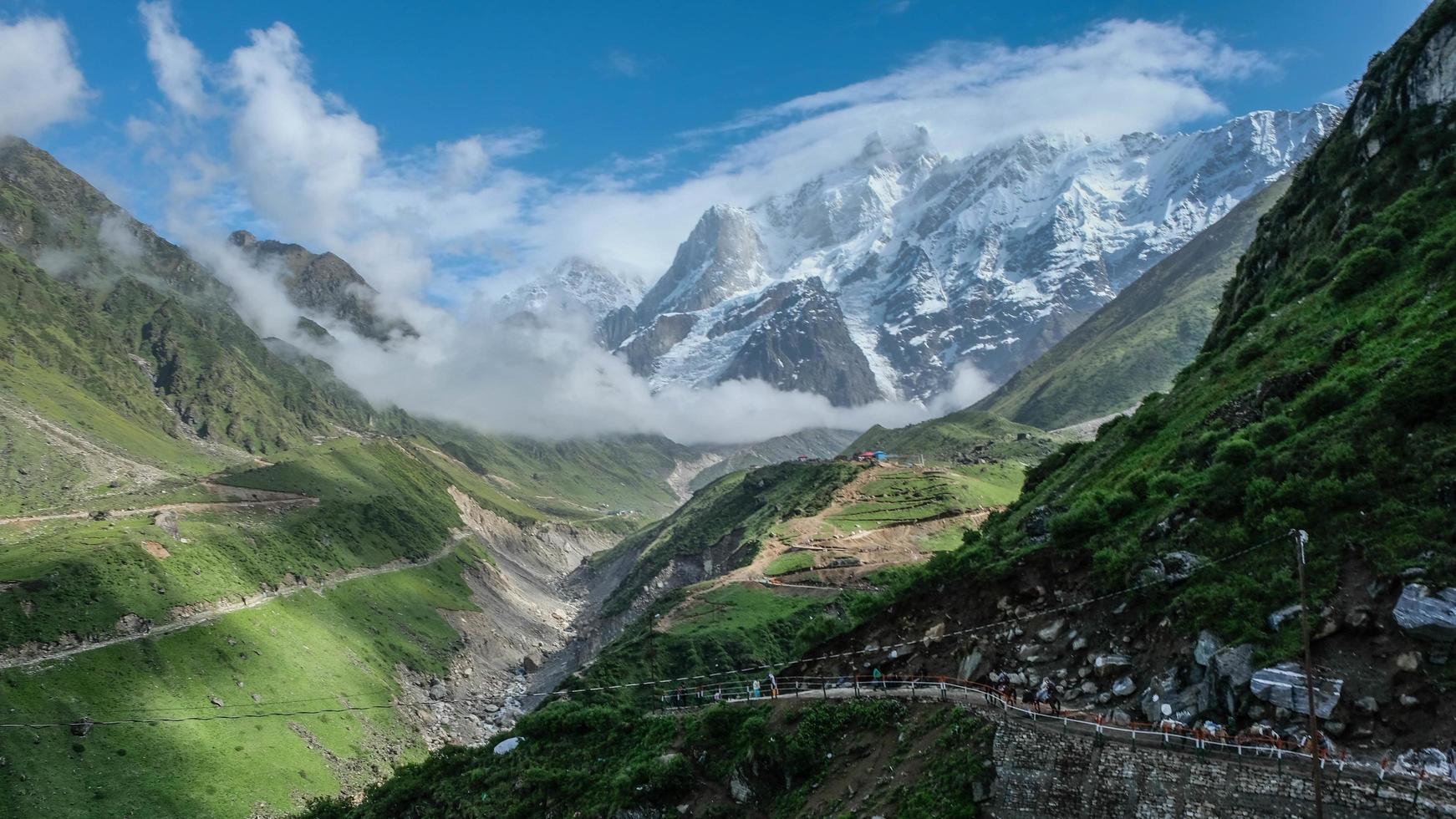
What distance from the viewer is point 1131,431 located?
204ft

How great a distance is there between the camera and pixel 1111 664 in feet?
110

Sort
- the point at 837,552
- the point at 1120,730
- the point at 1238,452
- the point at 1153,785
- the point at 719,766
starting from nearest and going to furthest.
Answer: the point at 1153,785 → the point at 1120,730 → the point at 1238,452 → the point at 719,766 → the point at 837,552

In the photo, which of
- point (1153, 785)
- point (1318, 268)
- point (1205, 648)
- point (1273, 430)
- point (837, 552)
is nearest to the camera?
point (1153, 785)

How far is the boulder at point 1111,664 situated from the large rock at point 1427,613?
925 centimetres

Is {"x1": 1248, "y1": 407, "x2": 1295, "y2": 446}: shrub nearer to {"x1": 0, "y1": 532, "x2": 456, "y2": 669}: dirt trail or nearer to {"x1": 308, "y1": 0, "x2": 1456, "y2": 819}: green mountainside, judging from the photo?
{"x1": 308, "y1": 0, "x2": 1456, "y2": 819}: green mountainside

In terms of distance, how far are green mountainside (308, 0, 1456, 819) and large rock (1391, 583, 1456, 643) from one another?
0.30 metres

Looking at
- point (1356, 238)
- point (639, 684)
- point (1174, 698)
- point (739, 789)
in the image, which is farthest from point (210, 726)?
point (1356, 238)

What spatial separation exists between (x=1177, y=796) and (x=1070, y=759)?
3.73m

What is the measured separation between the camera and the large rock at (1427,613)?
24672mm

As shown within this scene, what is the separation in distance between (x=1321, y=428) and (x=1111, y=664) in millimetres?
13397

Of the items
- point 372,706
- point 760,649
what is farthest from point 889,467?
point 372,706

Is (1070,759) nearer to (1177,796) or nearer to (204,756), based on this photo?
(1177,796)

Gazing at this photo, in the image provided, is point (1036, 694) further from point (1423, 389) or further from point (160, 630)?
point (160, 630)

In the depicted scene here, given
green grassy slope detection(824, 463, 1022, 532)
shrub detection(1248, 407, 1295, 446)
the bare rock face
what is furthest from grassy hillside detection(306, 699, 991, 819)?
green grassy slope detection(824, 463, 1022, 532)
